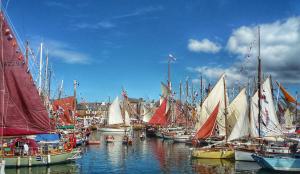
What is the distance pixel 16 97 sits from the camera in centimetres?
3575

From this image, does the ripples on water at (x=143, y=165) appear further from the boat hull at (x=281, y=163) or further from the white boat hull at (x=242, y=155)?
the boat hull at (x=281, y=163)

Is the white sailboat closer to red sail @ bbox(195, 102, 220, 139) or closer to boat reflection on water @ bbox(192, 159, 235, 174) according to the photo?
boat reflection on water @ bbox(192, 159, 235, 174)

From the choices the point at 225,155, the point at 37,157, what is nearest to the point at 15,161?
the point at 37,157

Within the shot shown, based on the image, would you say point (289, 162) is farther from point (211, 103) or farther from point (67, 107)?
point (67, 107)

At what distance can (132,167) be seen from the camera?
165ft

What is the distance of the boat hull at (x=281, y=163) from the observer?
148ft

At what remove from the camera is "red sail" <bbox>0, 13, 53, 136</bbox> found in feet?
109

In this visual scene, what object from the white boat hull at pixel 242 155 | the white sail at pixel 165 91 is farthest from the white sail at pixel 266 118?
the white sail at pixel 165 91

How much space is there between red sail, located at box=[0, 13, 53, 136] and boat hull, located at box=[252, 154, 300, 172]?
80.6 feet

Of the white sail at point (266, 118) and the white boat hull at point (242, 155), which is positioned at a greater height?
the white sail at point (266, 118)

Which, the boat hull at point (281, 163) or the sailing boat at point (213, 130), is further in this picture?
the sailing boat at point (213, 130)

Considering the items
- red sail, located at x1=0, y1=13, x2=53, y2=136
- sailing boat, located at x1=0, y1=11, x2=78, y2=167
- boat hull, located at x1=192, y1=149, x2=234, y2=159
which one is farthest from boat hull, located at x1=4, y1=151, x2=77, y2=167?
boat hull, located at x1=192, y1=149, x2=234, y2=159

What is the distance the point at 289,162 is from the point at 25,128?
2812cm

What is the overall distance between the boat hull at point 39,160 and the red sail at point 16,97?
11654 millimetres
